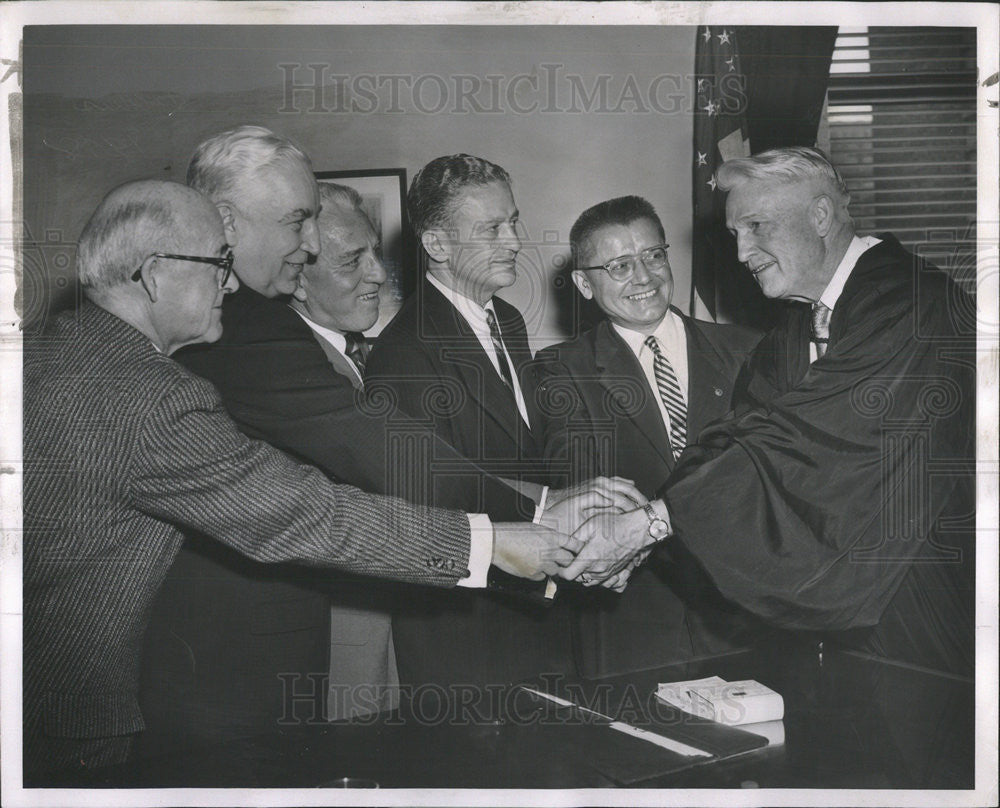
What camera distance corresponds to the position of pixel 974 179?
2.98m

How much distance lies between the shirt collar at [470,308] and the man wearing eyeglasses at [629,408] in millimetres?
203

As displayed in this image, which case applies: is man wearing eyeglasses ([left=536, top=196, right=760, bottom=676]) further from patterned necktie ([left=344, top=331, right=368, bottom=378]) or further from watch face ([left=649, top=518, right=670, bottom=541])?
patterned necktie ([left=344, top=331, right=368, bottom=378])

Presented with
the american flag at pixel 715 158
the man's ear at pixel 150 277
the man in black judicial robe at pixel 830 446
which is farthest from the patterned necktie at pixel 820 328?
the man's ear at pixel 150 277

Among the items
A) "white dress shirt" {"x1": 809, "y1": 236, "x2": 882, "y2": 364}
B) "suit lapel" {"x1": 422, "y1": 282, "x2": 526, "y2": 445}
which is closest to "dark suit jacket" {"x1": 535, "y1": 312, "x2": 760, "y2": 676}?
"suit lapel" {"x1": 422, "y1": 282, "x2": 526, "y2": 445}

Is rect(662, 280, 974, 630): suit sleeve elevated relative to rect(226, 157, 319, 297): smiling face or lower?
lower

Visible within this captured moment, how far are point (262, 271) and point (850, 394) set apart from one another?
1.80 meters

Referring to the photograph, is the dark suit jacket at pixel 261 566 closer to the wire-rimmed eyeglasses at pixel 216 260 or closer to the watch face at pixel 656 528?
the wire-rimmed eyeglasses at pixel 216 260

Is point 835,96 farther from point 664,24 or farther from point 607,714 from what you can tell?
point 607,714

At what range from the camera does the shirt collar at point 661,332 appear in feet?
9.55

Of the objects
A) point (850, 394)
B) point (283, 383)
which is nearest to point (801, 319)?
point (850, 394)

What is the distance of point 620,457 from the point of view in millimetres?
2895

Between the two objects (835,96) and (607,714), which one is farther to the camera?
(835,96)

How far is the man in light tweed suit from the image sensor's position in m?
2.55

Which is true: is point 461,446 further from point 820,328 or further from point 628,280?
point 820,328
